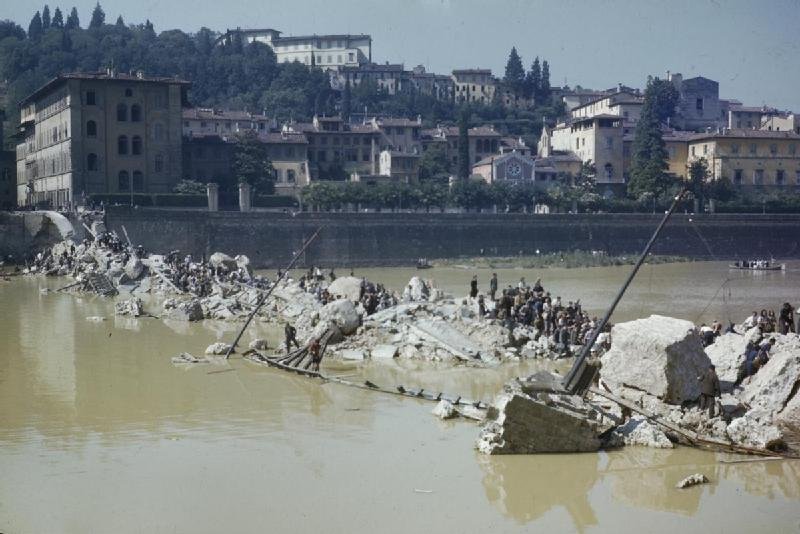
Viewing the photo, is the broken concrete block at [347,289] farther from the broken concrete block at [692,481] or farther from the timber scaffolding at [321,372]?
the broken concrete block at [692,481]

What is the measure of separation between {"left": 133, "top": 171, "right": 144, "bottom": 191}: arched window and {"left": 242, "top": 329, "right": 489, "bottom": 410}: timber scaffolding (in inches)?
1698

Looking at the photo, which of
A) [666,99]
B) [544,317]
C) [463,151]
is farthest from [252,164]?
[666,99]

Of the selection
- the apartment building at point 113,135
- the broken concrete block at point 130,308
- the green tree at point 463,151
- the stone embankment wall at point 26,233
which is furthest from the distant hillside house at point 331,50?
the broken concrete block at point 130,308

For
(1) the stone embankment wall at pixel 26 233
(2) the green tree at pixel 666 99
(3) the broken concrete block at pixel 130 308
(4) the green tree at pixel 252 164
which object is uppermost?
(2) the green tree at pixel 666 99

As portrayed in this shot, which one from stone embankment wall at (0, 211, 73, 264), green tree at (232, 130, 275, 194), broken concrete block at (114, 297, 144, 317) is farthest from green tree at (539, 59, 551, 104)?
broken concrete block at (114, 297, 144, 317)

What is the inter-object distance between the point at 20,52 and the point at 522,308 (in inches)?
3849

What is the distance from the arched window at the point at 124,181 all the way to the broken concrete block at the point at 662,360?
51.0m

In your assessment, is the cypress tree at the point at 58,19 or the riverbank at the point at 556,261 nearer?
the riverbank at the point at 556,261

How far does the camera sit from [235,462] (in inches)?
497

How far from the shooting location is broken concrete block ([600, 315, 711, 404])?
1399 cm

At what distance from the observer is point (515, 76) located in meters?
124

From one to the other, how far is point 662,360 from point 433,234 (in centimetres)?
4425

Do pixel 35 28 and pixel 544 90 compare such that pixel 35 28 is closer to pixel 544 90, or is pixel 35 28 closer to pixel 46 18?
pixel 46 18

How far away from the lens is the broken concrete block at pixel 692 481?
11727mm
